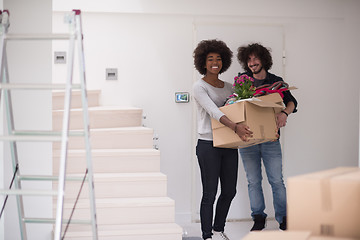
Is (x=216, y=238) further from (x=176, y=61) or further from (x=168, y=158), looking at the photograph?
(x=176, y=61)

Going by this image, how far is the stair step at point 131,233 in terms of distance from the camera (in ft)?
11.7

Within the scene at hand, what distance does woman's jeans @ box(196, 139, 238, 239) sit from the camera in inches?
149

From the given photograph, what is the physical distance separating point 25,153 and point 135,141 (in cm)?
125

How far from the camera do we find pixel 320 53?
17.5 ft

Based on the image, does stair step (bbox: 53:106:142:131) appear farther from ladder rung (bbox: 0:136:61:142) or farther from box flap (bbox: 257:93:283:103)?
ladder rung (bbox: 0:136:61:142)

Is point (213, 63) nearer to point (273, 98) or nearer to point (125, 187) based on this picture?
point (273, 98)

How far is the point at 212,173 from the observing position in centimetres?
378

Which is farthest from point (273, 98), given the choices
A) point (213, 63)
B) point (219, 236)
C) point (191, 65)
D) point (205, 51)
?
point (191, 65)

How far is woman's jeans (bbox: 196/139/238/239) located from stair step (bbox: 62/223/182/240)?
262 mm

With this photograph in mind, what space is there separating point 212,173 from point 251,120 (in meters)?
0.46

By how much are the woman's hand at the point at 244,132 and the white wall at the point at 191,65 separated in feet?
5.18

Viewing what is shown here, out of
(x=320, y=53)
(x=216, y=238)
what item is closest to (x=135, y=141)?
(x=216, y=238)

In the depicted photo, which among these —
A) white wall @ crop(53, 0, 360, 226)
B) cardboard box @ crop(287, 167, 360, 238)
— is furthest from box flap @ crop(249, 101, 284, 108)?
cardboard box @ crop(287, 167, 360, 238)

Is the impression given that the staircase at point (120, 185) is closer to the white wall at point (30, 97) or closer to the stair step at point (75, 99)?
the stair step at point (75, 99)
